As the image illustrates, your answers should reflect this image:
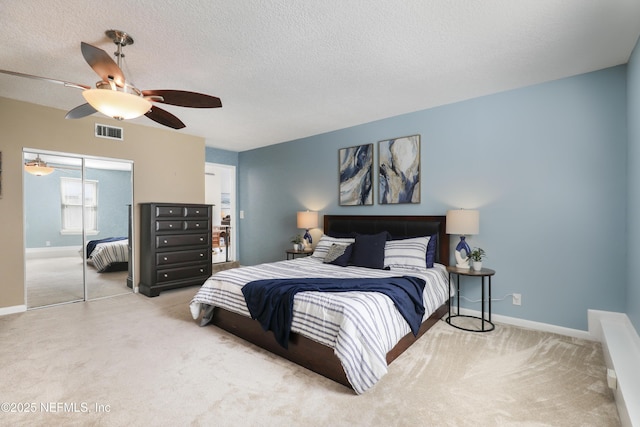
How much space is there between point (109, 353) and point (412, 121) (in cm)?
417

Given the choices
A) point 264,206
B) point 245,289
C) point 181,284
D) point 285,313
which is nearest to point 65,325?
point 181,284

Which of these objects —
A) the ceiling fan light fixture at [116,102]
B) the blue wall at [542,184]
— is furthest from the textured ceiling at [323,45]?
the ceiling fan light fixture at [116,102]

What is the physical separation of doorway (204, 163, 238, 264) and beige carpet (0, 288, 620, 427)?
3373 millimetres

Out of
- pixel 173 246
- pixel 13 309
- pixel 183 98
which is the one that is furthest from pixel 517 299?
pixel 13 309

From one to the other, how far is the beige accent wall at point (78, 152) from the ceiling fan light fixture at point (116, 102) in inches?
103

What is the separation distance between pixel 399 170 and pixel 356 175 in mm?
708

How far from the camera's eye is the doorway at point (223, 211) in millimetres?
6418

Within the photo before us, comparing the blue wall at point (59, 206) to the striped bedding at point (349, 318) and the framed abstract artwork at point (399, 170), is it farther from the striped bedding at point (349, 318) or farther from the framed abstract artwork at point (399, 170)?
the framed abstract artwork at point (399, 170)

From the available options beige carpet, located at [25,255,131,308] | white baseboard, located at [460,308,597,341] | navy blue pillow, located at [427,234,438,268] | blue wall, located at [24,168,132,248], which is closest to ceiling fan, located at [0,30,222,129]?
blue wall, located at [24,168,132,248]

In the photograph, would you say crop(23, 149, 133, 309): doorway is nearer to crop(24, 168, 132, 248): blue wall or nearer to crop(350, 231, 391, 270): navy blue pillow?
crop(24, 168, 132, 248): blue wall

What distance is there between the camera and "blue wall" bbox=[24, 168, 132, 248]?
3883 mm

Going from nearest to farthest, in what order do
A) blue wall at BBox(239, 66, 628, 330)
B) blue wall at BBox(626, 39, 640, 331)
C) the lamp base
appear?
blue wall at BBox(626, 39, 640, 331) < blue wall at BBox(239, 66, 628, 330) < the lamp base

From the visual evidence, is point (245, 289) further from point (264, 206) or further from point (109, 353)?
point (264, 206)

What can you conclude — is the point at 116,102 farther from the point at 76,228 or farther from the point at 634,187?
the point at 634,187
